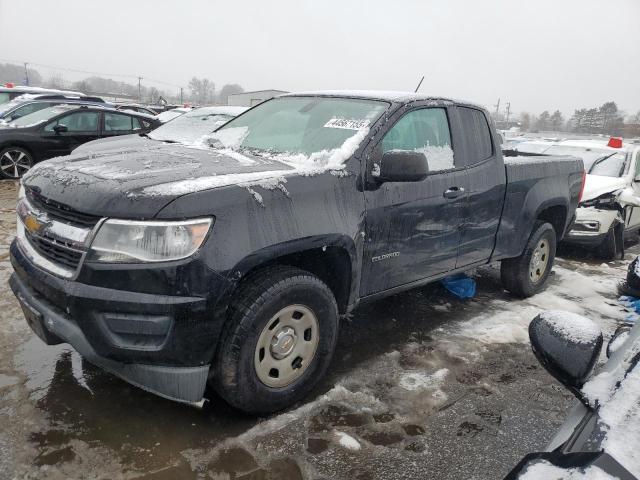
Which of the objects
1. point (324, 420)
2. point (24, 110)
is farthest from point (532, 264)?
point (24, 110)

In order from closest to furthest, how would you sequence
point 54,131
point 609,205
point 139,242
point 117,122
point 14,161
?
point 139,242 < point 609,205 < point 14,161 < point 54,131 < point 117,122

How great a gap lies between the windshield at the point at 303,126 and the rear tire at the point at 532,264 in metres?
2.41

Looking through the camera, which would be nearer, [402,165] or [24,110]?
[402,165]

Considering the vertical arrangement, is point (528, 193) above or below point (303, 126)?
below

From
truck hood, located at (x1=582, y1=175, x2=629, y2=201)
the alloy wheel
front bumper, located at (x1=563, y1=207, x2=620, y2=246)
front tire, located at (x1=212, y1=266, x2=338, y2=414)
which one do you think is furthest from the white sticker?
truck hood, located at (x1=582, y1=175, x2=629, y2=201)

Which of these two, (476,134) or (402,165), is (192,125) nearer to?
(476,134)

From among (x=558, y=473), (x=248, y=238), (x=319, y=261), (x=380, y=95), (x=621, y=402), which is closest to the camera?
(x=558, y=473)

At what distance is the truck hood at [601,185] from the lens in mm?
6996

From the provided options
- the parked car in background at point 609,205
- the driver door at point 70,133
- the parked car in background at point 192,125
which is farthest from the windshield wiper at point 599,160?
the driver door at point 70,133

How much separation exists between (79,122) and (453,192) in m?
8.07

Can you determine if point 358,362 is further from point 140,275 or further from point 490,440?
point 140,275

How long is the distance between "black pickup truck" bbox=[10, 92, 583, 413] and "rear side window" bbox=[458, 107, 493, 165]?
4 centimetres

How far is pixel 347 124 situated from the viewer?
325 cm

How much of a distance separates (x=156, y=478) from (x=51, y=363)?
4.35 ft
